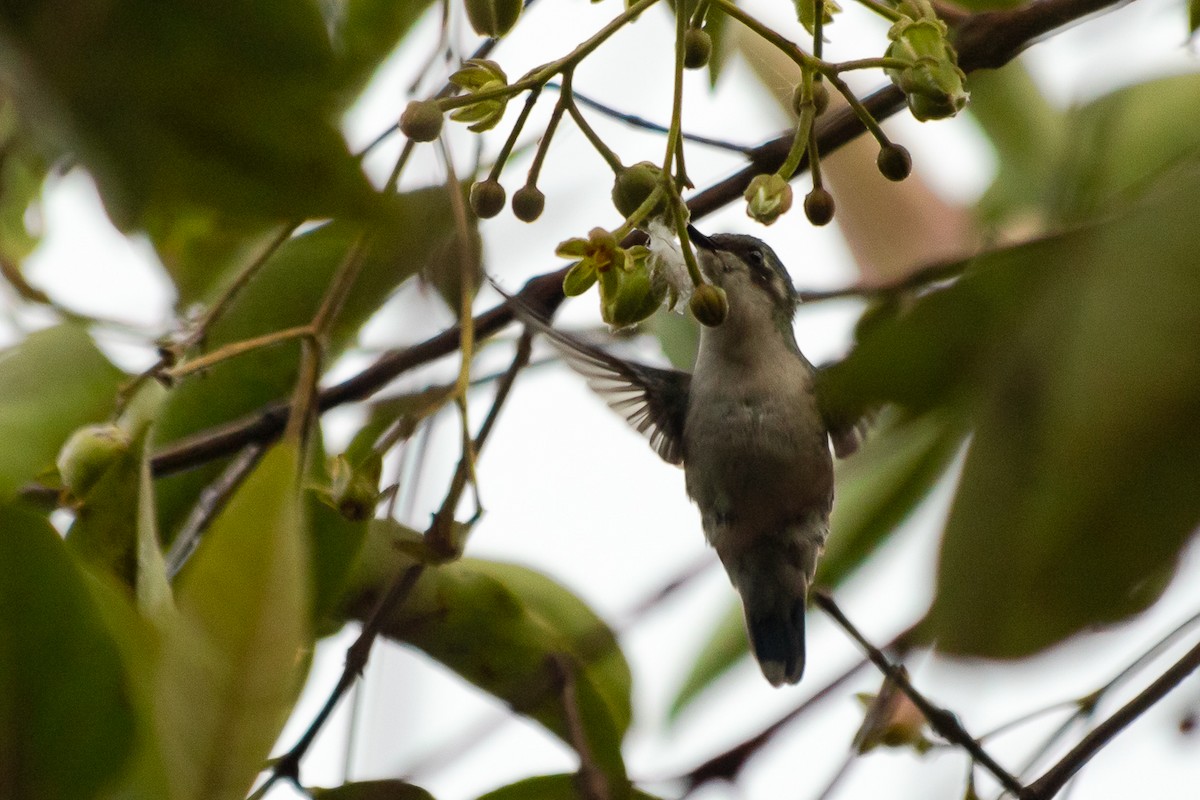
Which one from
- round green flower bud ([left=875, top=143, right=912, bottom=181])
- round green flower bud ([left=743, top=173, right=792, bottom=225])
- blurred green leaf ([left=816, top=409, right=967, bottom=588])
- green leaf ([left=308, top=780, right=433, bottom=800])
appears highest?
round green flower bud ([left=875, top=143, right=912, bottom=181])

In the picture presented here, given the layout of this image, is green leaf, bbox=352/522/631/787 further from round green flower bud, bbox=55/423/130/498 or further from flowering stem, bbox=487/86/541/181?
flowering stem, bbox=487/86/541/181

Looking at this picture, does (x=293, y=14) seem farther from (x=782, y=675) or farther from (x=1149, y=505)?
(x=782, y=675)

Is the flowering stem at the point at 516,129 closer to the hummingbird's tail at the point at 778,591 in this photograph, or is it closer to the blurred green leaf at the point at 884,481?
the blurred green leaf at the point at 884,481

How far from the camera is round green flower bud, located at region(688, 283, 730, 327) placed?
3.92 feet

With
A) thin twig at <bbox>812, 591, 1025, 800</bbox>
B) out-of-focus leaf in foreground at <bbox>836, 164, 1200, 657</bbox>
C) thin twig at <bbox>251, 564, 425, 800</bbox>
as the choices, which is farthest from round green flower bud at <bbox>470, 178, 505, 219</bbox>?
out-of-focus leaf in foreground at <bbox>836, 164, 1200, 657</bbox>

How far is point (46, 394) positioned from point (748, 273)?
0.97 metres

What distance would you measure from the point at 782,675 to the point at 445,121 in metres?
0.94

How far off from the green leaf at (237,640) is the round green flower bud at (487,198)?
1.65ft

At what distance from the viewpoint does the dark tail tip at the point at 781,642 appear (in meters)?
1.78

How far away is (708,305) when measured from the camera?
1.20 m

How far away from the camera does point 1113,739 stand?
951mm

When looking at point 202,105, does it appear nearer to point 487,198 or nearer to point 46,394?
point 487,198

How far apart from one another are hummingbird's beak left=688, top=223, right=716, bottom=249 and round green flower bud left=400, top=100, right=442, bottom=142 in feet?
1.34

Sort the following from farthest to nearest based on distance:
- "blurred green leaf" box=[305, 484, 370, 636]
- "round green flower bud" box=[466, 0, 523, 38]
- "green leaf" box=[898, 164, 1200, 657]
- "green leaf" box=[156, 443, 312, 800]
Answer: "blurred green leaf" box=[305, 484, 370, 636], "round green flower bud" box=[466, 0, 523, 38], "green leaf" box=[156, 443, 312, 800], "green leaf" box=[898, 164, 1200, 657]
